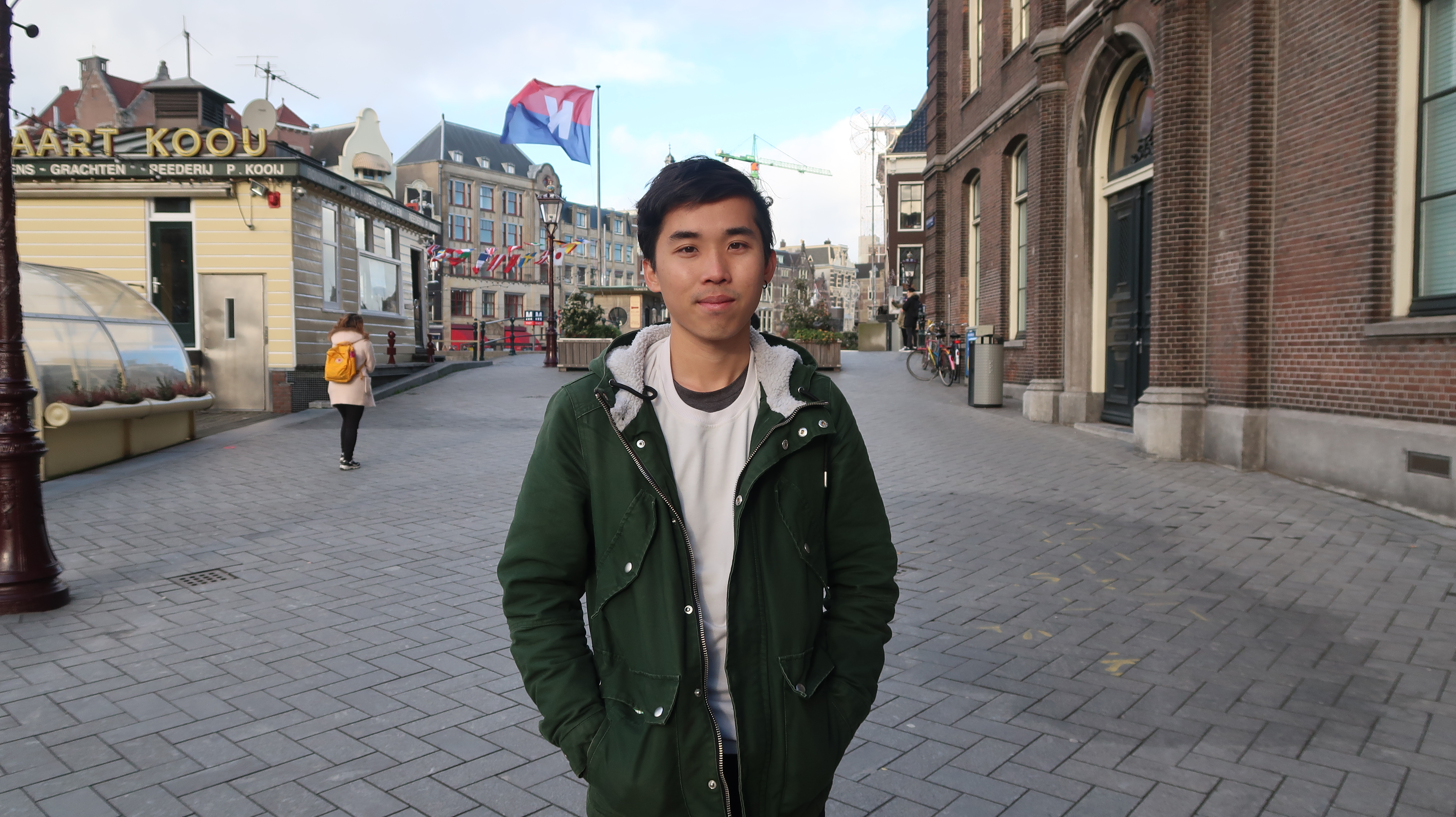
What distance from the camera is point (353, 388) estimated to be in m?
10.5

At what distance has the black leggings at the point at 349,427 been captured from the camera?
1027cm

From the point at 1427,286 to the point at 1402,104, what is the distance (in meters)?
1.52

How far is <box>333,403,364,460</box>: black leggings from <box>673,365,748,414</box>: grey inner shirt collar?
30.1 feet

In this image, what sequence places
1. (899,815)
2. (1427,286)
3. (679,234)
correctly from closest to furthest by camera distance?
(679,234) < (899,815) < (1427,286)

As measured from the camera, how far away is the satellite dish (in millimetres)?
18203

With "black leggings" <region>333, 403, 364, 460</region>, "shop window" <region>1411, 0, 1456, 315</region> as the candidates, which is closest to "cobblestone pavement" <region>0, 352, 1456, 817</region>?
"black leggings" <region>333, 403, 364, 460</region>

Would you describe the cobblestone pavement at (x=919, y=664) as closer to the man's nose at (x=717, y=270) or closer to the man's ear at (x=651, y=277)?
the man's ear at (x=651, y=277)

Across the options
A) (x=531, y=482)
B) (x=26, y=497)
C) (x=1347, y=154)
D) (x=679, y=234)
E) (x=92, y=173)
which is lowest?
(x=26, y=497)

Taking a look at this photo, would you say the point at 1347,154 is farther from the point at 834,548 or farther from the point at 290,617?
the point at 290,617

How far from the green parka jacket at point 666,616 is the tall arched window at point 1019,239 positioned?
16.0 metres

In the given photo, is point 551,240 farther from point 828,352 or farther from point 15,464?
point 15,464

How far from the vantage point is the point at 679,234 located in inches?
68.7

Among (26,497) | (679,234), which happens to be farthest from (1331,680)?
(26,497)

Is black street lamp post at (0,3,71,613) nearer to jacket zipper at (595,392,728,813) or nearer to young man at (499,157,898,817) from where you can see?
young man at (499,157,898,817)
